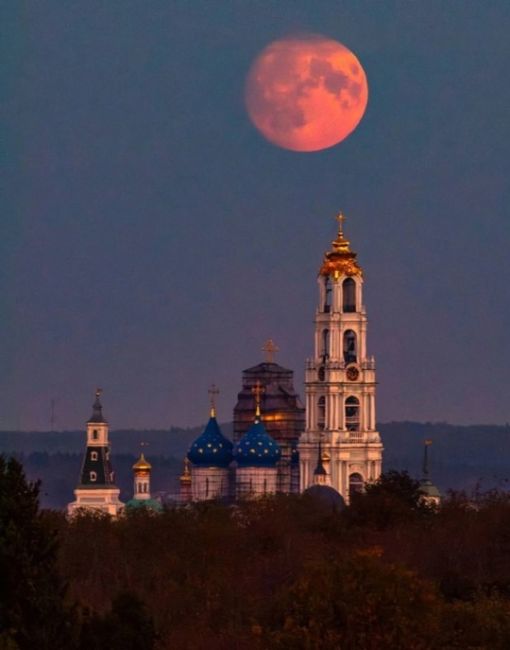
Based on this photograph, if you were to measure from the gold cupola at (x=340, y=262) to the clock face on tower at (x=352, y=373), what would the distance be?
166 inches

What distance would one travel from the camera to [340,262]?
117 metres

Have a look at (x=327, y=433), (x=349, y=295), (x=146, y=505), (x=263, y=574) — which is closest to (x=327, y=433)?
(x=327, y=433)

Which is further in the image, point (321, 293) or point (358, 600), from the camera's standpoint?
point (321, 293)

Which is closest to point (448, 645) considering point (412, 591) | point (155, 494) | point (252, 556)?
point (412, 591)

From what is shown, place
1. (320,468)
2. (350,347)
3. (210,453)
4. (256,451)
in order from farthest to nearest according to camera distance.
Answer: (210,453), (256,451), (350,347), (320,468)

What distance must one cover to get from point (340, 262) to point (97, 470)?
18.2m

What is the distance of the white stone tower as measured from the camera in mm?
123938

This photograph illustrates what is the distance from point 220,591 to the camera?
148 ft

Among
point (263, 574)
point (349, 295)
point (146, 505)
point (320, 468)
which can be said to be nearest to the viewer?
point (263, 574)

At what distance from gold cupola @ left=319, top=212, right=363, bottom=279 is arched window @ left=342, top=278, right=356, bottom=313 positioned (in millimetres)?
416

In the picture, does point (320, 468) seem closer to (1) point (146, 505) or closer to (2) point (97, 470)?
(2) point (97, 470)

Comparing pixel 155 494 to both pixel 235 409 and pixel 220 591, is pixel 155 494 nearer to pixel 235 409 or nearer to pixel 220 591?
pixel 235 409

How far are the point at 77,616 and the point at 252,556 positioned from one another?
17.9 m

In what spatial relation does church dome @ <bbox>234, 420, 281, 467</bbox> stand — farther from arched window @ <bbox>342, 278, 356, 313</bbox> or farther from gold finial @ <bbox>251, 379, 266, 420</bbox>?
arched window @ <bbox>342, 278, 356, 313</bbox>
